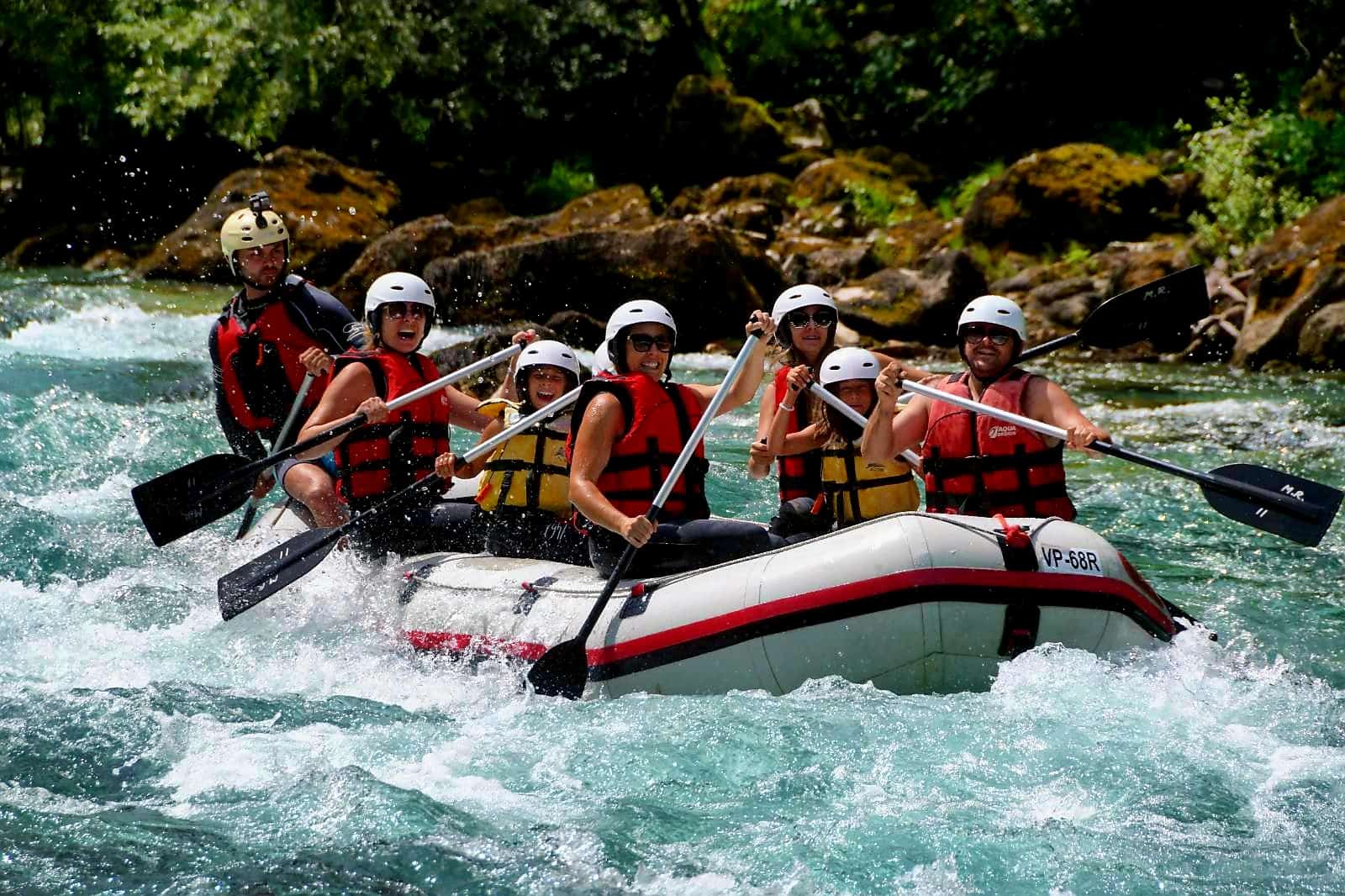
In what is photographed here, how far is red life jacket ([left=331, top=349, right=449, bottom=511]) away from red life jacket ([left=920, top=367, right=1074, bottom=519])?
2342 mm

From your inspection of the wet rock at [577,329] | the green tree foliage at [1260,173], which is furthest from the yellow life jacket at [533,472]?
the green tree foliage at [1260,173]

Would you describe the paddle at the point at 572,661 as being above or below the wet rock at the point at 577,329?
below

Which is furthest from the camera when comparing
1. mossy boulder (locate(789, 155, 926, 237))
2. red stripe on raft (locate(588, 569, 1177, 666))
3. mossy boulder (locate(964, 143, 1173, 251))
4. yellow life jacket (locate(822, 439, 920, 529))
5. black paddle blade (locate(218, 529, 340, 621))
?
mossy boulder (locate(789, 155, 926, 237))

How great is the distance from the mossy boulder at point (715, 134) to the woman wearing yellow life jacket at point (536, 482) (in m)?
15.0

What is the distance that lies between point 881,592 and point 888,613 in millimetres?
83

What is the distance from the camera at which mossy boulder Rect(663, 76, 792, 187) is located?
2109 cm

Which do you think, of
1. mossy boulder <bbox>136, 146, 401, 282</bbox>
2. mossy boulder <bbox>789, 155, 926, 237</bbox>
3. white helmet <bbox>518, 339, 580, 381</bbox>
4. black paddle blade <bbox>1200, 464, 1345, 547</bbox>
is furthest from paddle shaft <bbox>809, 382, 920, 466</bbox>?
mossy boulder <bbox>136, 146, 401, 282</bbox>

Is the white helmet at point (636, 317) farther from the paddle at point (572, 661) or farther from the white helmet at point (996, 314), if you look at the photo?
the white helmet at point (996, 314)

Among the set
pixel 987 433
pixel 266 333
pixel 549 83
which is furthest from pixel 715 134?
pixel 987 433

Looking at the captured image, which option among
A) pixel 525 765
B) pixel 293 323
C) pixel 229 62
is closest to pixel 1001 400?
pixel 525 765

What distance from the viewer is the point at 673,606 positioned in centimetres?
540

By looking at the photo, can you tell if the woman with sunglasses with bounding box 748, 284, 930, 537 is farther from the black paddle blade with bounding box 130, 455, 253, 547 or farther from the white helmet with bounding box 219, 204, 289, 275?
the white helmet with bounding box 219, 204, 289, 275

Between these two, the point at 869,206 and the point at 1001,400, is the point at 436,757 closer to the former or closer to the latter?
the point at 1001,400

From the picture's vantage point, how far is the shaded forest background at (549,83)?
20672 mm
